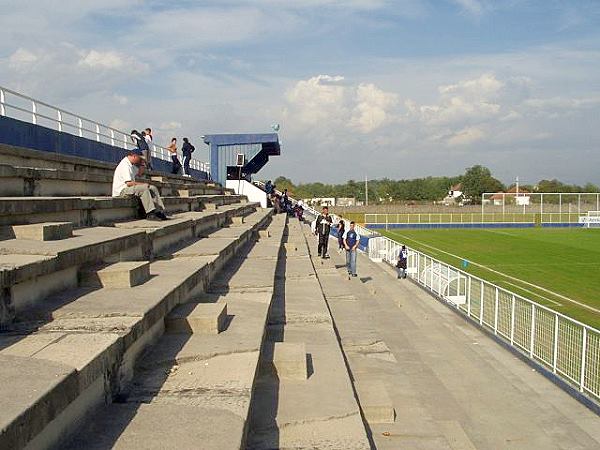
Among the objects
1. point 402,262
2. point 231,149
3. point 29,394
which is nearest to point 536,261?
point 402,262

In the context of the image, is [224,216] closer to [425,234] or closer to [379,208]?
[425,234]

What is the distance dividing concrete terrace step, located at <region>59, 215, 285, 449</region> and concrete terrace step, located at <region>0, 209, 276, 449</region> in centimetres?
10

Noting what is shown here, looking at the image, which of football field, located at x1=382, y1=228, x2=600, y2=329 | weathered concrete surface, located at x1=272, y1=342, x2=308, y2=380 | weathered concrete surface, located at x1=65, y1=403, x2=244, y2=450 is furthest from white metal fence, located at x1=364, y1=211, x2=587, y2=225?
weathered concrete surface, located at x1=65, y1=403, x2=244, y2=450

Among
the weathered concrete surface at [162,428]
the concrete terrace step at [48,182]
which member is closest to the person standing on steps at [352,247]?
the concrete terrace step at [48,182]

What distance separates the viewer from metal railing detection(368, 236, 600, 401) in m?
7.67

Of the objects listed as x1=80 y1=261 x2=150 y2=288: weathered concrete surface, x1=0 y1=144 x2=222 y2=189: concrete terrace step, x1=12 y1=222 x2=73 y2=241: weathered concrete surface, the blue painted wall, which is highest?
the blue painted wall

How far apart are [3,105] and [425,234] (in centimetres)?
4131

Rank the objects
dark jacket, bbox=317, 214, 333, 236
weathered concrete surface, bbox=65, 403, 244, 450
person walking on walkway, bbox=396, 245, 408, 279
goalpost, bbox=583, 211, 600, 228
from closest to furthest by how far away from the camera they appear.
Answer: weathered concrete surface, bbox=65, 403, 244, 450 < person walking on walkway, bbox=396, 245, 408, 279 < dark jacket, bbox=317, 214, 333, 236 < goalpost, bbox=583, 211, 600, 228

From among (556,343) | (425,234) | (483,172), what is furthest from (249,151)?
(483,172)

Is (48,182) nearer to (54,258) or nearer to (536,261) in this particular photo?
(54,258)

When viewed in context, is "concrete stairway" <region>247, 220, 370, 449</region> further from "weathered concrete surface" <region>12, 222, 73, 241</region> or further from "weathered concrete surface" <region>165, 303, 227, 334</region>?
"weathered concrete surface" <region>12, 222, 73, 241</region>

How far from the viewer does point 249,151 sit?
38656 mm

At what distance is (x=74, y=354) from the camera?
2.87 meters

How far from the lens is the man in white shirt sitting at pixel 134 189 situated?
7848mm
